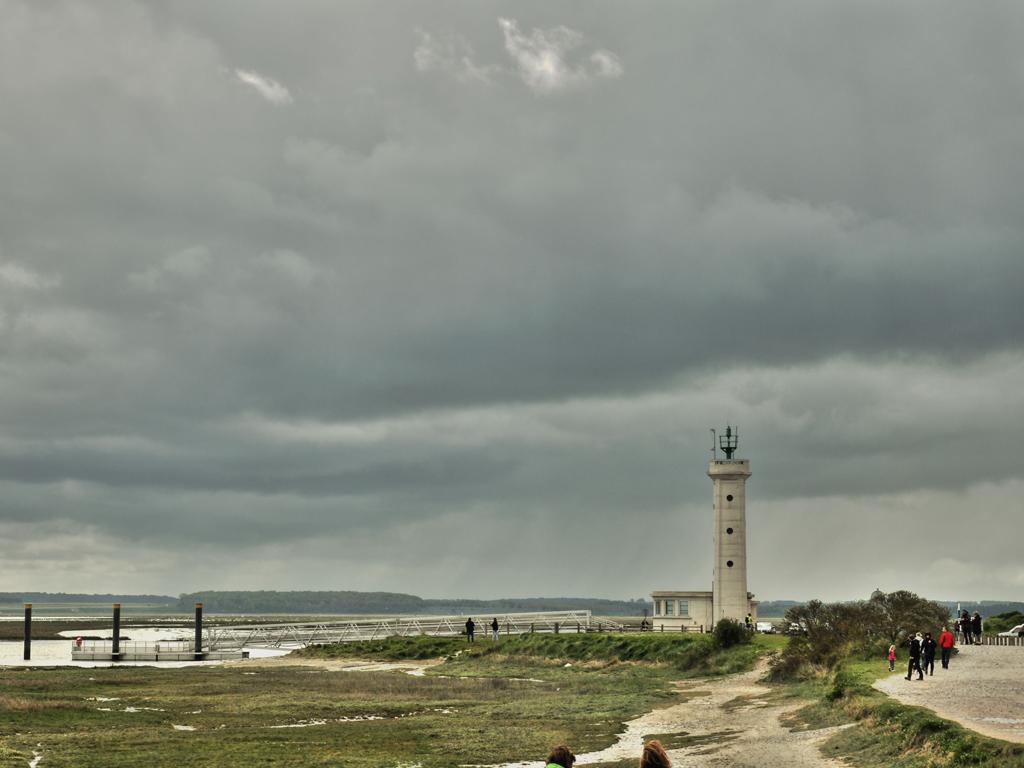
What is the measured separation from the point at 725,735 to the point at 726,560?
4513 centimetres

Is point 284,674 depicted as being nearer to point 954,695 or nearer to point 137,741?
point 137,741

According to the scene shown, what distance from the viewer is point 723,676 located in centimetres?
6116

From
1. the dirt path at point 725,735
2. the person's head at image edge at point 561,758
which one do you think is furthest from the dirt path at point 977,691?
the person's head at image edge at point 561,758

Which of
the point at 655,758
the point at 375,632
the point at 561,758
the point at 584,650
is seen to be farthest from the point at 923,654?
the point at 375,632

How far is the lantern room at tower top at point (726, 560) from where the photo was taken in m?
82.1

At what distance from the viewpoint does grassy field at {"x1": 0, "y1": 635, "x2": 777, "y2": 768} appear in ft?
116

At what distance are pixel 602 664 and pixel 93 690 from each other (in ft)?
94.2

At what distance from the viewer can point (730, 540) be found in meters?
82.9

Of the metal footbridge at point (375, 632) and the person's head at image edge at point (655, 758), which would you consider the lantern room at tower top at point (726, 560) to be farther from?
the person's head at image edge at point (655, 758)

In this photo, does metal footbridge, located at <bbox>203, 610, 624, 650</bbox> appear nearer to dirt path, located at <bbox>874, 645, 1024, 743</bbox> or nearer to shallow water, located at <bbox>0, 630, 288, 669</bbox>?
shallow water, located at <bbox>0, 630, 288, 669</bbox>

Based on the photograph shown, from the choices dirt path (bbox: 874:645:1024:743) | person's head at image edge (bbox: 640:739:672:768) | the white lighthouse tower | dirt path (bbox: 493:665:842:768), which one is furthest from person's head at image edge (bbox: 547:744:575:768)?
the white lighthouse tower

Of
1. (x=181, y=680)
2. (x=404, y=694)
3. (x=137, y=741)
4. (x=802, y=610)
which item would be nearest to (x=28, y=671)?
(x=181, y=680)

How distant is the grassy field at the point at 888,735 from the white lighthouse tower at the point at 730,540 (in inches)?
1439

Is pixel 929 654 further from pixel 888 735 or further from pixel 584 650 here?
pixel 584 650
